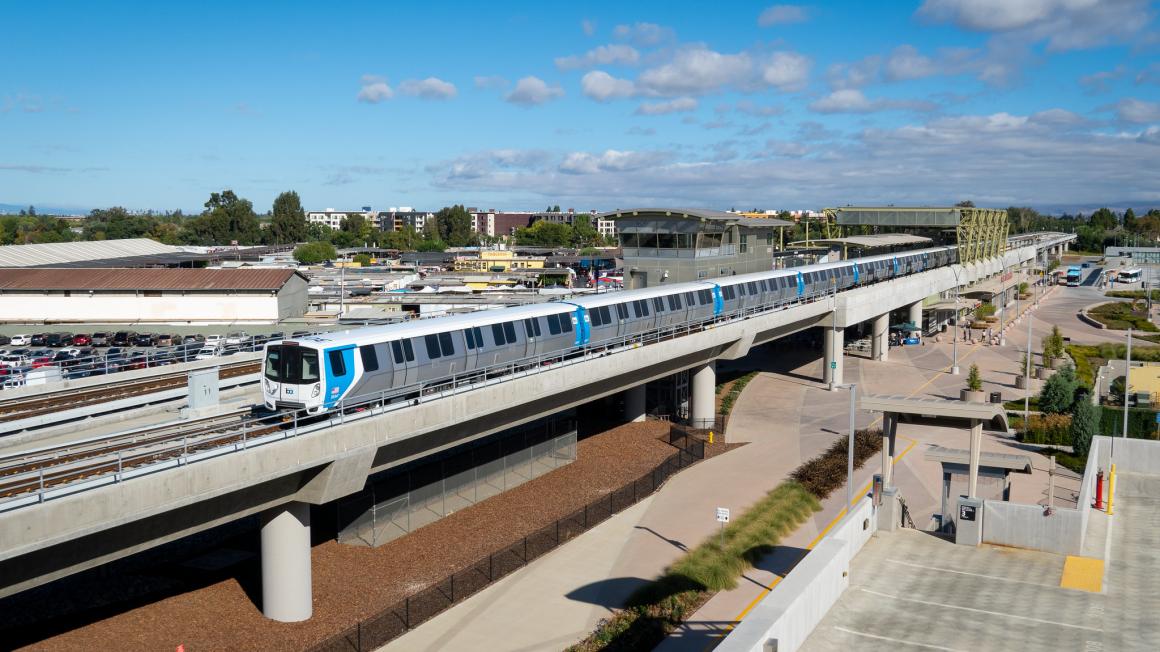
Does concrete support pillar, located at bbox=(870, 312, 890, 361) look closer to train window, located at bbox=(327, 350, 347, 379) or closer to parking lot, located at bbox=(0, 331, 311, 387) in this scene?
parking lot, located at bbox=(0, 331, 311, 387)

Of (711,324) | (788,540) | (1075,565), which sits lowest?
(788,540)

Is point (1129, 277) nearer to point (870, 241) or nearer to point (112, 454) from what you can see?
point (870, 241)

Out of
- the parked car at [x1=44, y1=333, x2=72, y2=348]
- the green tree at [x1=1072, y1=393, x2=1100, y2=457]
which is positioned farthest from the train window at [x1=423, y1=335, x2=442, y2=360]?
the parked car at [x1=44, y1=333, x2=72, y2=348]

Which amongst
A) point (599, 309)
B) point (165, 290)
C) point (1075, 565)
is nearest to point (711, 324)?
point (599, 309)

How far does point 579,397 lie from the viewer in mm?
36188

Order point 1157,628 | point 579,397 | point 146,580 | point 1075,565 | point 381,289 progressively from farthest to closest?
1. point 381,289
2. point 579,397
3. point 146,580
4. point 1075,565
5. point 1157,628

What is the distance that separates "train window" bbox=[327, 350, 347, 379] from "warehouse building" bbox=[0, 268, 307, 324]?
4906 cm

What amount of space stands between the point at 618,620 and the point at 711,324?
25.5 metres

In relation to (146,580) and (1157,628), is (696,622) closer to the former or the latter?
(1157,628)

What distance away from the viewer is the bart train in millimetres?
25906

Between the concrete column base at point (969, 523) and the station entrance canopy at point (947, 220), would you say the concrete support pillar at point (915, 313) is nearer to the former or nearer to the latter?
the station entrance canopy at point (947, 220)

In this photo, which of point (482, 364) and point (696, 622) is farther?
point (482, 364)

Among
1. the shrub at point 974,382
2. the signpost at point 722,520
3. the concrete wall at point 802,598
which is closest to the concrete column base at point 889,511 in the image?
the concrete wall at point 802,598

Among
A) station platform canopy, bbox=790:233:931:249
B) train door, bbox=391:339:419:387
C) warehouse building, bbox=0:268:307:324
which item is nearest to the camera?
train door, bbox=391:339:419:387
